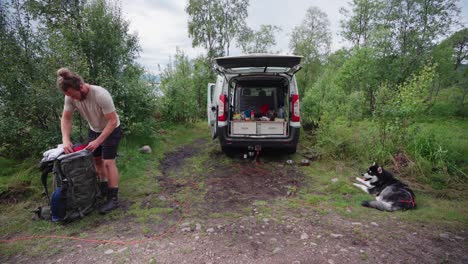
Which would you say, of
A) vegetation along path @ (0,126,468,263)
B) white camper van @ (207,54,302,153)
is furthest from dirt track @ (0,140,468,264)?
white camper van @ (207,54,302,153)

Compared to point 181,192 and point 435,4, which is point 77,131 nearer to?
point 181,192

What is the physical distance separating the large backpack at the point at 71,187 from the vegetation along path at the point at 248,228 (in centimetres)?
12

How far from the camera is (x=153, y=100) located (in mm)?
5941

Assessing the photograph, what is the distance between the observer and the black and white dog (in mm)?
2645

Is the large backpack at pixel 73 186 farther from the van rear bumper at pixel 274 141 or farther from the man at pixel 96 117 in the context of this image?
the van rear bumper at pixel 274 141

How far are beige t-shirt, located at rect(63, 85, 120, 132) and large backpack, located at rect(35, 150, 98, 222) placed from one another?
39 centimetres

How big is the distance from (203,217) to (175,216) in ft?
1.07

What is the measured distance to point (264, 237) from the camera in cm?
205

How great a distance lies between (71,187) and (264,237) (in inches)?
81.6

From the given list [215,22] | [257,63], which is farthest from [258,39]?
[257,63]

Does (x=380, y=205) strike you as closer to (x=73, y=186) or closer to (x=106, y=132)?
(x=106, y=132)

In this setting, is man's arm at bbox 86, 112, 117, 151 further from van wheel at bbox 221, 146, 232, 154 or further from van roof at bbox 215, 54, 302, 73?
van wheel at bbox 221, 146, 232, 154

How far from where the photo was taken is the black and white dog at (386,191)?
2645 millimetres

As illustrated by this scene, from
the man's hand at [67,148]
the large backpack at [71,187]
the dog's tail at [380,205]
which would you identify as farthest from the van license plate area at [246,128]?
the man's hand at [67,148]
